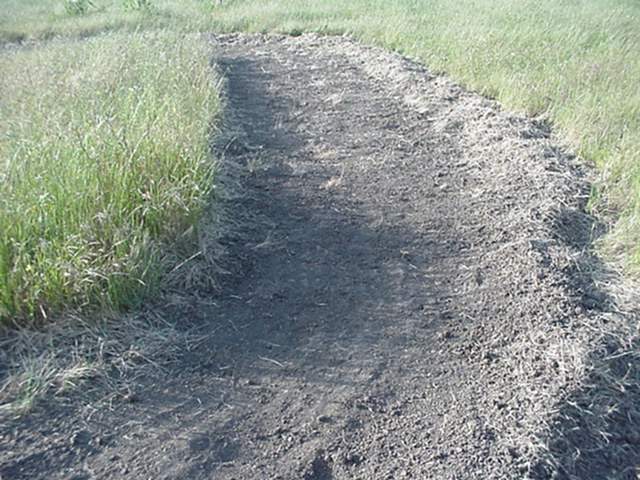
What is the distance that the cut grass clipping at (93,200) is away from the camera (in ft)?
9.14

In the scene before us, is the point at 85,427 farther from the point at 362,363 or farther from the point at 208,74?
the point at 208,74

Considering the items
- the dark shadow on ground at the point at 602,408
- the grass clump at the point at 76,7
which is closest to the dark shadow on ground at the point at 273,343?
the dark shadow on ground at the point at 602,408

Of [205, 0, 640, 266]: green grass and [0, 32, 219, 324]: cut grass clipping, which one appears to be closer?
[0, 32, 219, 324]: cut grass clipping

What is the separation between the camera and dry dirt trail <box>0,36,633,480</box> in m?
2.29

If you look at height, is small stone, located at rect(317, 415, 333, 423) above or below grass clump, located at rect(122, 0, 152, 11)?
above

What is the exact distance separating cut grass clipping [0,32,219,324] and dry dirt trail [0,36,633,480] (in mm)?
394

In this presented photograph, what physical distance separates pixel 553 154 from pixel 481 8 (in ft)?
23.9

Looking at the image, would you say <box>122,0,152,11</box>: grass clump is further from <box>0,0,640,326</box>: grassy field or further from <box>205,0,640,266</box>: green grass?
<box>0,0,640,326</box>: grassy field

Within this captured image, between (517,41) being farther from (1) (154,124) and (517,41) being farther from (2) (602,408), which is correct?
(2) (602,408)

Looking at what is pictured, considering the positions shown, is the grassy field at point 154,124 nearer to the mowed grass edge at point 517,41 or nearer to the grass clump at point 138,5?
the mowed grass edge at point 517,41

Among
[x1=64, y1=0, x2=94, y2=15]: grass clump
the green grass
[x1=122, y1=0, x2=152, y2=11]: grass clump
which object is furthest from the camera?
[x1=64, y1=0, x2=94, y2=15]: grass clump

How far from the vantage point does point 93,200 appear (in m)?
Answer: 3.16

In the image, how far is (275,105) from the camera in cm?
648

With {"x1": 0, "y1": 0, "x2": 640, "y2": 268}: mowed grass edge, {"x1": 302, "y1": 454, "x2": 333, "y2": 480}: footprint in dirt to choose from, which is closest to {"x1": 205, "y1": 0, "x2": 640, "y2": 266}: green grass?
{"x1": 0, "y1": 0, "x2": 640, "y2": 268}: mowed grass edge
